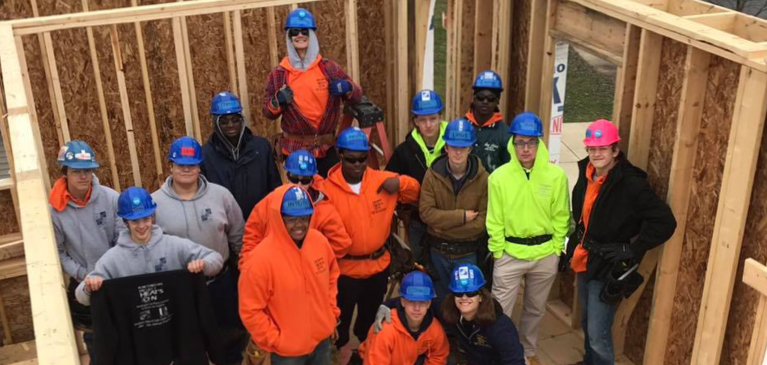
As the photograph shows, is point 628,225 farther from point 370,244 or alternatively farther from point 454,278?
point 370,244

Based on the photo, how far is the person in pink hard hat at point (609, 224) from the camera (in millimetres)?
5453

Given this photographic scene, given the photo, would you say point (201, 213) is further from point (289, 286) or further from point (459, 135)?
point (459, 135)

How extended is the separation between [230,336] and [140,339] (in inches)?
33.5

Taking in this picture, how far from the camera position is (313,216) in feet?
18.2

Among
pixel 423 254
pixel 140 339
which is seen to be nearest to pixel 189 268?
pixel 140 339

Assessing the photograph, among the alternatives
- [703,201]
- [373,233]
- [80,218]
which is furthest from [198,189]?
[703,201]

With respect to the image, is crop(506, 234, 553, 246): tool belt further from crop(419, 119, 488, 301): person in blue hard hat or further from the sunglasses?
the sunglasses

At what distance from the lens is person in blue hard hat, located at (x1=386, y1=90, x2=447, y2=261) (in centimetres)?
625

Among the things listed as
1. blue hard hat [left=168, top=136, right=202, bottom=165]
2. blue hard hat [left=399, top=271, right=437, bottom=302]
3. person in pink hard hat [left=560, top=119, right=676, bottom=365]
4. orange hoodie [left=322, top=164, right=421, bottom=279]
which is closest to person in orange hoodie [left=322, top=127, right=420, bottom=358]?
orange hoodie [left=322, top=164, right=421, bottom=279]

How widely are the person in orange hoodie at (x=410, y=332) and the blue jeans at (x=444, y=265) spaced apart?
615 millimetres

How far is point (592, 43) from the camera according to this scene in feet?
20.6

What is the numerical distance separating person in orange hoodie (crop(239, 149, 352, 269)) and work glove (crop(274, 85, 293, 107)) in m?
0.97

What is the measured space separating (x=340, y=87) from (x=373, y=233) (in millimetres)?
1453

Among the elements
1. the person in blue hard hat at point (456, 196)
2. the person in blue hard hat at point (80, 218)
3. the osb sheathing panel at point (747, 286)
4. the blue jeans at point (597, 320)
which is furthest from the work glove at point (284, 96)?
the osb sheathing panel at point (747, 286)
